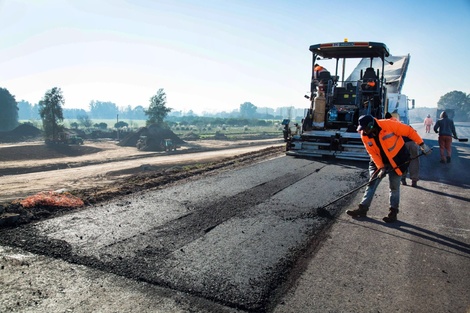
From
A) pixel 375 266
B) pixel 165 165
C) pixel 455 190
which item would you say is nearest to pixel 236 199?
pixel 375 266

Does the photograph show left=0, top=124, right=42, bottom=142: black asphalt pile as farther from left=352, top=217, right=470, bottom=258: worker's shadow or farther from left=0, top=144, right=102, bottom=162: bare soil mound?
left=352, top=217, right=470, bottom=258: worker's shadow

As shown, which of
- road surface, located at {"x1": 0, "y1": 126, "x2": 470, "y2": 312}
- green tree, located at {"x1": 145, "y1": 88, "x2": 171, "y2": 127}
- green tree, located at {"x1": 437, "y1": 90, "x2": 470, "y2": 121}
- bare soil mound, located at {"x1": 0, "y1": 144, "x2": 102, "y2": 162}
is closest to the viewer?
road surface, located at {"x1": 0, "y1": 126, "x2": 470, "y2": 312}

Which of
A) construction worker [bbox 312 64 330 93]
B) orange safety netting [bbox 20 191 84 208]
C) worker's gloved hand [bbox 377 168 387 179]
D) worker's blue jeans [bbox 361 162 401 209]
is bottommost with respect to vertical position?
orange safety netting [bbox 20 191 84 208]

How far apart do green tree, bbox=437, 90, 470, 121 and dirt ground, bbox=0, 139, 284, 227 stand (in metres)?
66.2

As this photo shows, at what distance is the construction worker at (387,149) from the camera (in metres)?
4.81

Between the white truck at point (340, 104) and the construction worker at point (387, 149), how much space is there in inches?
188

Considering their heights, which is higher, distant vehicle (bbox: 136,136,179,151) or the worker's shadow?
the worker's shadow

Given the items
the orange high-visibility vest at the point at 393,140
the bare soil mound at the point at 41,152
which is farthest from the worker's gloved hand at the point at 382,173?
the bare soil mound at the point at 41,152

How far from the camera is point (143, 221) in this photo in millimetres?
4684

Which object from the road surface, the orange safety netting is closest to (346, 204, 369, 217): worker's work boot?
the road surface

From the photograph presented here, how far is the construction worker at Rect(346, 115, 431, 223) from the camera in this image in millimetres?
4809

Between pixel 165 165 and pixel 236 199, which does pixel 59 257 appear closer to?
pixel 236 199

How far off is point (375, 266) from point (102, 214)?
3.77m

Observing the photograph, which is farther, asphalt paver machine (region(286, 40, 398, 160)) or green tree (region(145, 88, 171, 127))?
green tree (region(145, 88, 171, 127))
